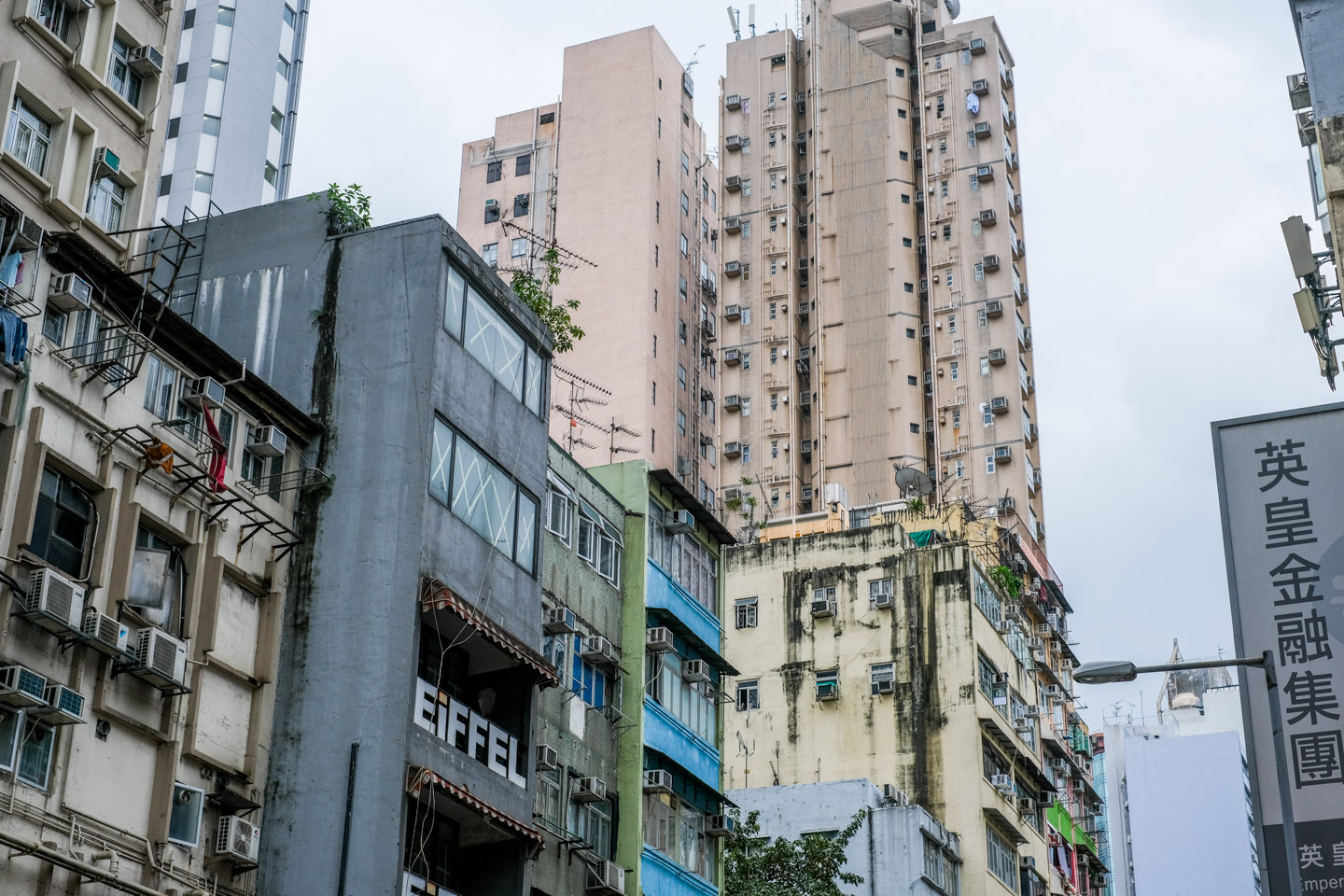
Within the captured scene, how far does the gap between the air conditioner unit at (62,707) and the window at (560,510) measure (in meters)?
11.7

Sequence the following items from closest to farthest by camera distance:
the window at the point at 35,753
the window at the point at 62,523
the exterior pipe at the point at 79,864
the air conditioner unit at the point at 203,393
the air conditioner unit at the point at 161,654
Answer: the exterior pipe at the point at 79,864
the window at the point at 35,753
the window at the point at 62,523
the air conditioner unit at the point at 161,654
the air conditioner unit at the point at 203,393

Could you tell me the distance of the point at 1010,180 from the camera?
8938 cm

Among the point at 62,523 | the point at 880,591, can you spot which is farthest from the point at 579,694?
the point at 880,591

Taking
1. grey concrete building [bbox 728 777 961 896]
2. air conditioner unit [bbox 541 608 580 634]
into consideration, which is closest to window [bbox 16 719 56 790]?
air conditioner unit [bbox 541 608 580 634]

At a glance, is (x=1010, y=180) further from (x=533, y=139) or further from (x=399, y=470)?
(x=399, y=470)

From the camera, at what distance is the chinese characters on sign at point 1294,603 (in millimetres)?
18984

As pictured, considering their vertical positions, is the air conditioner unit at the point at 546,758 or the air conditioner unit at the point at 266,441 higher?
the air conditioner unit at the point at 266,441

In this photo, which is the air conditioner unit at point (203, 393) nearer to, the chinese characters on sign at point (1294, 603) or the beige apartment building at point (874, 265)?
the chinese characters on sign at point (1294, 603)

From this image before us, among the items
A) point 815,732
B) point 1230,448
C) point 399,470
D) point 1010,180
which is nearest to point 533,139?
point 1010,180

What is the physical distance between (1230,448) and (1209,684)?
12595 centimetres

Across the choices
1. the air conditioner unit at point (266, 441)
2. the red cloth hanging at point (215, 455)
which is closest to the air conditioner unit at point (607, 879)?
the air conditioner unit at point (266, 441)

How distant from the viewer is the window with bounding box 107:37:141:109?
2880 centimetres

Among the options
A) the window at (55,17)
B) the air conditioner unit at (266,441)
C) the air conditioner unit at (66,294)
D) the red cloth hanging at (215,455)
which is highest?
the window at (55,17)

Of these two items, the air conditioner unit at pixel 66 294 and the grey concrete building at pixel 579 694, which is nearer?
the air conditioner unit at pixel 66 294
